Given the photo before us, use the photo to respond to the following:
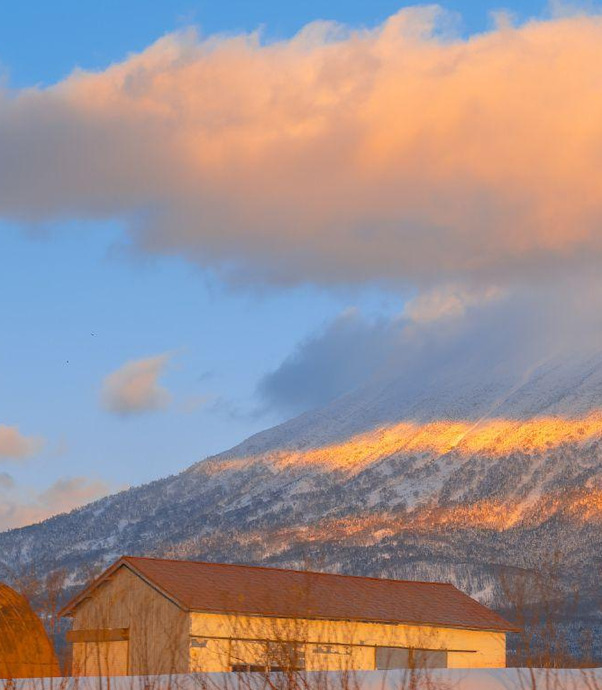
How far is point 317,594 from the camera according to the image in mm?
38969

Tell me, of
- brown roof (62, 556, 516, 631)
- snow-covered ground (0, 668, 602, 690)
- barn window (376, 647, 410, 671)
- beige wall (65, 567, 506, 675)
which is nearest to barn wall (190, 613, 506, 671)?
beige wall (65, 567, 506, 675)

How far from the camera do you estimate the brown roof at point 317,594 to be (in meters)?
37.0

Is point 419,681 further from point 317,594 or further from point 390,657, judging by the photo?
point 317,594

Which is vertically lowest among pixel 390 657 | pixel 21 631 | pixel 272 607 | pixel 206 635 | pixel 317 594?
pixel 390 657

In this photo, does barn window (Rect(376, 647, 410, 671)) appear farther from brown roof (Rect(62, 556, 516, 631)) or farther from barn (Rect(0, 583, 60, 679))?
barn (Rect(0, 583, 60, 679))

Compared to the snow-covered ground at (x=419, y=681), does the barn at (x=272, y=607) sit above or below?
above

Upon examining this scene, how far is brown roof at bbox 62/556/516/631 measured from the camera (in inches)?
1455

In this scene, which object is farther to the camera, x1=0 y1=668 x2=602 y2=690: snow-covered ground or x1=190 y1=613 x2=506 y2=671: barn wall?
x1=190 y1=613 x2=506 y2=671: barn wall

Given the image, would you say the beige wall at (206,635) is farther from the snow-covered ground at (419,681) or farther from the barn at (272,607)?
the snow-covered ground at (419,681)

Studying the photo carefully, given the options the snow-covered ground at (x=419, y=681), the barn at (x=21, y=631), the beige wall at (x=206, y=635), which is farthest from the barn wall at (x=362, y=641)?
the snow-covered ground at (x=419, y=681)

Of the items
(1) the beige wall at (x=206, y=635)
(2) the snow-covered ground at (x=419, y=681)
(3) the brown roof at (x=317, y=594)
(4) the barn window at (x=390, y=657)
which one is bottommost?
(2) the snow-covered ground at (x=419, y=681)

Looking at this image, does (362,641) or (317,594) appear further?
(317,594)

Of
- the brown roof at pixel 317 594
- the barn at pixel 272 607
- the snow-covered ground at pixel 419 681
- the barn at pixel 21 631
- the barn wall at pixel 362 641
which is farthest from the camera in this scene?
the brown roof at pixel 317 594

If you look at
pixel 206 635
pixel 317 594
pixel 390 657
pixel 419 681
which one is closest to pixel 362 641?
pixel 390 657
